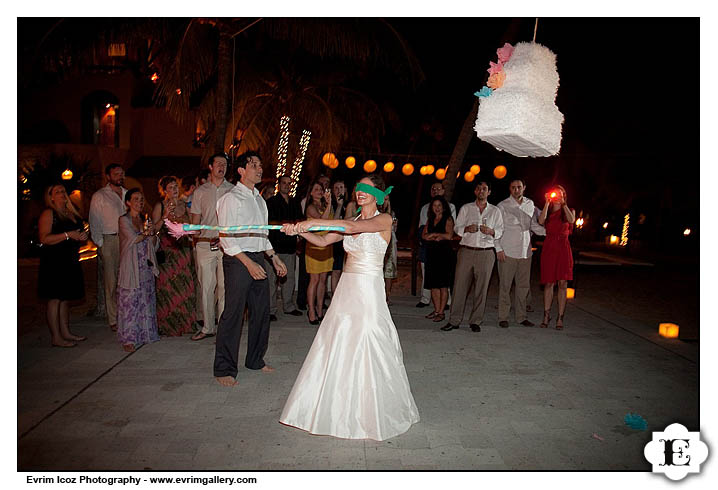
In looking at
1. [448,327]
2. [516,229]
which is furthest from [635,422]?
[516,229]

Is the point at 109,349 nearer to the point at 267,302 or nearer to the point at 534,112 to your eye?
the point at 267,302

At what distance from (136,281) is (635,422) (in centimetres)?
553

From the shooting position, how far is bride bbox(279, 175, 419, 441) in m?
4.40

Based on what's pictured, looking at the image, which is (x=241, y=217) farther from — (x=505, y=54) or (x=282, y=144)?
(x=282, y=144)

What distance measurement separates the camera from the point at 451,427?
15.4 ft

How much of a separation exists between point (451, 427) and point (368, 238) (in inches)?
66.3

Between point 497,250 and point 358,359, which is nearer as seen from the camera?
point 358,359

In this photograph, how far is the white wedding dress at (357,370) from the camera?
4.40 metres

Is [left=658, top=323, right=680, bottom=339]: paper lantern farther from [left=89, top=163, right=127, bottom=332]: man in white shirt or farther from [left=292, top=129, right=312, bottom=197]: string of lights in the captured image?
[left=292, top=129, right=312, bottom=197]: string of lights

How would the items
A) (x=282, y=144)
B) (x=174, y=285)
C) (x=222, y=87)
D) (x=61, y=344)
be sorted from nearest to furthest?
(x=61, y=344) < (x=174, y=285) < (x=222, y=87) < (x=282, y=144)

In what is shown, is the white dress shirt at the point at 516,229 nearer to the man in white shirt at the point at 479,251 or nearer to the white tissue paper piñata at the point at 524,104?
the man in white shirt at the point at 479,251

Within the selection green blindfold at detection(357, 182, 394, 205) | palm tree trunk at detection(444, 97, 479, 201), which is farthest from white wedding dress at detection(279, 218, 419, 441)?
palm tree trunk at detection(444, 97, 479, 201)

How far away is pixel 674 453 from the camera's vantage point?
4121 mm
